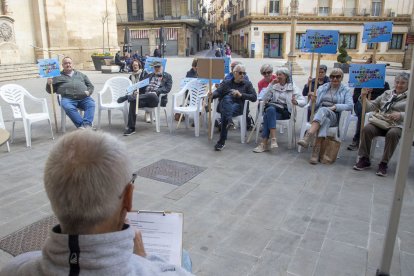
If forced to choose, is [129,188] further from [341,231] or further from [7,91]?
[7,91]

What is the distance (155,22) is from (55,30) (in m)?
17.9

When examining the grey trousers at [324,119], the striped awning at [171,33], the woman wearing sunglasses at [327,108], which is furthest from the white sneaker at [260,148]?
the striped awning at [171,33]

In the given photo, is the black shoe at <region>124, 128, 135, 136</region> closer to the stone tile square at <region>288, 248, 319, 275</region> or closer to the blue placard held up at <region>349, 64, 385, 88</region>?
the blue placard held up at <region>349, 64, 385, 88</region>

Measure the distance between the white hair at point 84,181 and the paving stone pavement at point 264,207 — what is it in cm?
153

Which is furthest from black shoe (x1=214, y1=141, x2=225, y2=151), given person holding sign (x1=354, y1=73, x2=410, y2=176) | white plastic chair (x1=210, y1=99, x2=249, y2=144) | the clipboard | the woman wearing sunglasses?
the clipboard

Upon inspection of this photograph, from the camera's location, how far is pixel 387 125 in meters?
4.39

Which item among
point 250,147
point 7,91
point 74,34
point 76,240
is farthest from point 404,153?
point 74,34

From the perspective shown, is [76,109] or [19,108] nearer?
[19,108]

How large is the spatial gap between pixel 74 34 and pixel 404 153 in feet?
63.4

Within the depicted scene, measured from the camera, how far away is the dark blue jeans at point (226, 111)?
17.4 feet

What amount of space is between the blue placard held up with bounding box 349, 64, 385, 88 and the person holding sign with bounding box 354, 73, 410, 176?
201mm

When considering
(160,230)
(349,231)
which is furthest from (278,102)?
(160,230)

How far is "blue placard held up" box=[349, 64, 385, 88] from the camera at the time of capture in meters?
Result: 4.64

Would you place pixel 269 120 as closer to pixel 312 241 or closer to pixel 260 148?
pixel 260 148
